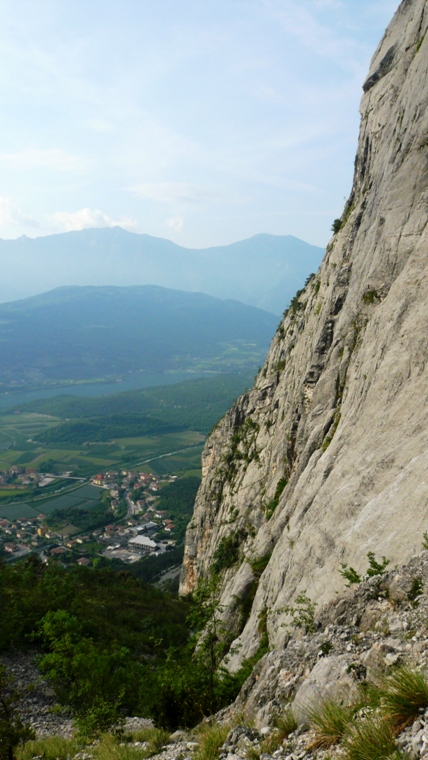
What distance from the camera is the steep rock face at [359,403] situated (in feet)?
43.7

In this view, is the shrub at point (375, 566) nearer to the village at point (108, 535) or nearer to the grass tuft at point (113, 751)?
the grass tuft at point (113, 751)

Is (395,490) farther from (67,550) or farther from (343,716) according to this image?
(67,550)

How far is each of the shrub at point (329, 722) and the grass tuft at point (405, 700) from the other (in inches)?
26.6

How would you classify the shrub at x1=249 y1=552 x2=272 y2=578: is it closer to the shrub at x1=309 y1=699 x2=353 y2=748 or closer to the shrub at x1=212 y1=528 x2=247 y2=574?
the shrub at x1=212 y1=528 x2=247 y2=574

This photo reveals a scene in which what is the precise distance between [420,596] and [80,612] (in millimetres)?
22884

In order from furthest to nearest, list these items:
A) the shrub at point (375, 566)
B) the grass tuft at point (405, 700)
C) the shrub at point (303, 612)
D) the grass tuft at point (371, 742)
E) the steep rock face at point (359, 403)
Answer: the steep rock face at point (359, 403) < the shrub at point (303, 612) < the shrub at point (375, 566) < the grass tuft at point (405, 700) < the grass tuft at point (371, 742)

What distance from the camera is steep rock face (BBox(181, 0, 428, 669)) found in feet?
43.7

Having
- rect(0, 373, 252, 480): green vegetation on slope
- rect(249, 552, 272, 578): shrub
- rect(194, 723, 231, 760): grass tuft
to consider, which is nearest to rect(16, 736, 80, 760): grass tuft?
rect(194, 723, 231, 760): grass tuft

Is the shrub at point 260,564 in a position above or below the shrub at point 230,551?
above

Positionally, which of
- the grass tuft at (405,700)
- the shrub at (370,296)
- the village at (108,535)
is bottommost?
the village at (108,535)

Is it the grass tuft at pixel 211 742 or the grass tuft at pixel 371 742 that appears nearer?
the grass tuft at pixel 371 742

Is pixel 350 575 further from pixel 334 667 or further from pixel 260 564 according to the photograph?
pixel 260 564

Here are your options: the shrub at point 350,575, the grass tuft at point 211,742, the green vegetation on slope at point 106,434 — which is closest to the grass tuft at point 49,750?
the grass tuft at point 211,742

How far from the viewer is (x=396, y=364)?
15.0 metres
